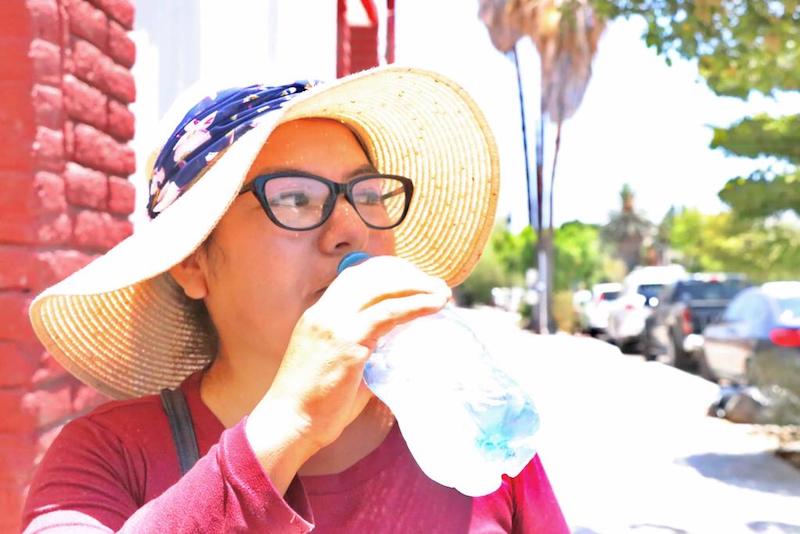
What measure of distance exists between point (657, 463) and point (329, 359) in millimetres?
8300

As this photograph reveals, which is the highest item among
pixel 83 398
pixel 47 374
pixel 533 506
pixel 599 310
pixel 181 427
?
pixel 181 427

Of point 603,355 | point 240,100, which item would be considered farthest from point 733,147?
point 603,355

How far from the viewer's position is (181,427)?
1.60 metres

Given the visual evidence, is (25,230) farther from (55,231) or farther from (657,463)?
(657,463)

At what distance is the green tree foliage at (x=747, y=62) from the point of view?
21.2ft

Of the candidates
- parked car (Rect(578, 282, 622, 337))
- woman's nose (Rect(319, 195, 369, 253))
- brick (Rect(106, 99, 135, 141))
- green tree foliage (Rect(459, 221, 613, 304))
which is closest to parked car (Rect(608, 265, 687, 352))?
parked car (Rect(578, 282, 622, 337))

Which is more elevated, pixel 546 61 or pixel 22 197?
pixel 546 61

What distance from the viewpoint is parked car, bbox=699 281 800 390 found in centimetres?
966

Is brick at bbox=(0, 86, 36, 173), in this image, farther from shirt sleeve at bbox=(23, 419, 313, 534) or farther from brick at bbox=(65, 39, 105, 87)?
shirt sleeve at bbox=(23, 419, 313, 534)

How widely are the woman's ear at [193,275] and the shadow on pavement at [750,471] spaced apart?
7.15m

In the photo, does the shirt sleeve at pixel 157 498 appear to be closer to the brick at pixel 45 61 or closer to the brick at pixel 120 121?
the brick at pixel 45 61

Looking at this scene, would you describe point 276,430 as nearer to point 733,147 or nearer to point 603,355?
point 733,147

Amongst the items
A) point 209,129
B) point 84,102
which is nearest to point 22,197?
point 84,102

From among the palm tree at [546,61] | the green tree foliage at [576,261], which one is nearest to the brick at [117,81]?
the palm tree at [546,61]
